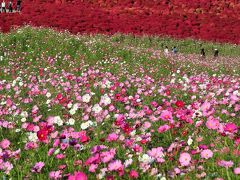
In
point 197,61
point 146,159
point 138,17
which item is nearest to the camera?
point 146,159

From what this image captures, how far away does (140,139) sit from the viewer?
341cm

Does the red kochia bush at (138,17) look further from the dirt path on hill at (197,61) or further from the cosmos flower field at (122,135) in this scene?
the cosmos flower field at (122,135)

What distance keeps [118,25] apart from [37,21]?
5.61m

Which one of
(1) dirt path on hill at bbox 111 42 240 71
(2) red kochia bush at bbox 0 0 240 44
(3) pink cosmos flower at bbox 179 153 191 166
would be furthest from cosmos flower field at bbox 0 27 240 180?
(2) red kochia bush at bbox 0 0 240 44

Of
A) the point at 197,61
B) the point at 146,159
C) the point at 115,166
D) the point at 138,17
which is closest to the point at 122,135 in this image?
the point at 146,159

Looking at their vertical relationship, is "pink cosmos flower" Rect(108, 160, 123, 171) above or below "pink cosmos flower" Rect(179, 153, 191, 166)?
above

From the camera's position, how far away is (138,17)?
1254 inches

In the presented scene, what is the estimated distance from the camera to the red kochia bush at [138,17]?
91.7ft

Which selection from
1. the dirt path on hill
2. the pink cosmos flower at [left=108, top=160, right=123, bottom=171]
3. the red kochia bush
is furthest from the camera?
the red kochia bush

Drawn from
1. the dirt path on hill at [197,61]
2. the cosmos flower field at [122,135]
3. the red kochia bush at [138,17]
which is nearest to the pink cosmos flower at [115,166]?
the cosmos flower field at [122,135]

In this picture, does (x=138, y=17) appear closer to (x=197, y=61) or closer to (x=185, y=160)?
(x=197, y=61)

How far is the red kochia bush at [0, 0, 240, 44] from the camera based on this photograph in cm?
2795

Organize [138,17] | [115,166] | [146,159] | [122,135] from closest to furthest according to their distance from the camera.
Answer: [115,166] → [146,159] → [122,135] → [138,17]

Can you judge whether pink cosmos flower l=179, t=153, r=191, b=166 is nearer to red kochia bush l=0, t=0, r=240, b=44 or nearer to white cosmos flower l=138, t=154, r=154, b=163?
white cosmos flower l=138, t=154, r=154, b=163
